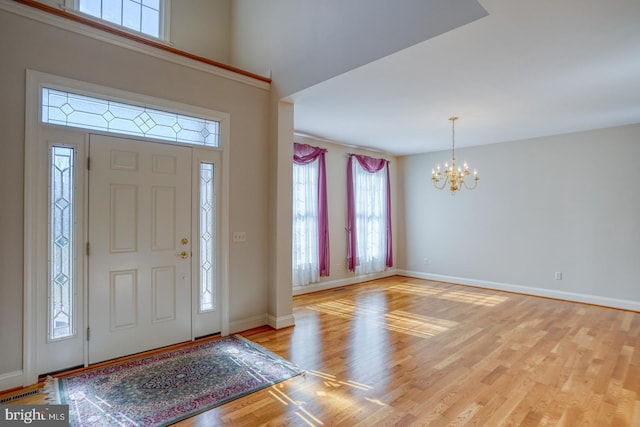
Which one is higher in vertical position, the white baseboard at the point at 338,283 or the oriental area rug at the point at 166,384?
the white baseboard at the point at 338,283

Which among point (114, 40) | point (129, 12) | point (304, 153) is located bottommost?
point (304, 153)

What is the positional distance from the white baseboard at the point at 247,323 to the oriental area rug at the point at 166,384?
44 centimetres

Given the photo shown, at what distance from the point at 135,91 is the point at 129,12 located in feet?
5.90

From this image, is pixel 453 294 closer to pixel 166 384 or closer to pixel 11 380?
pixel 166 384

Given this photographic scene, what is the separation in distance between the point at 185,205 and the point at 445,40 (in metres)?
2.86

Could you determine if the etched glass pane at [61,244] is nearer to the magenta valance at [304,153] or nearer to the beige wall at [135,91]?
the beige wall at [135,91]

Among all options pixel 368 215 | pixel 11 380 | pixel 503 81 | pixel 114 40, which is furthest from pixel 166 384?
pixel 368 215

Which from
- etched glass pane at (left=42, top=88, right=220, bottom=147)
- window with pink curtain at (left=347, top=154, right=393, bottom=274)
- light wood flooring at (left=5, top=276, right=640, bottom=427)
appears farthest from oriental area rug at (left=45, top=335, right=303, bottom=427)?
window with pink curtain at (left=347, top=154, right=393, bottom=274)

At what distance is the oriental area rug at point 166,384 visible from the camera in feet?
7.35

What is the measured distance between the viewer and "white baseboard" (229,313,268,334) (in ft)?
12.4

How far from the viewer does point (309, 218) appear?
579 centimetres

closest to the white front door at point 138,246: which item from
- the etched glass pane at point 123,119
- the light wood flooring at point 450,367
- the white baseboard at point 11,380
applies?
the etched glass pane at point 123,119

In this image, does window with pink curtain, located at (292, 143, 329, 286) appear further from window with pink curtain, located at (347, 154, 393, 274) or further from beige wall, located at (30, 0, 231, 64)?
beige wall, located at (30, 0, 231, 64)

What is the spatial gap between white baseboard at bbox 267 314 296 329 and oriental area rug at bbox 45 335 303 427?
61 cm
